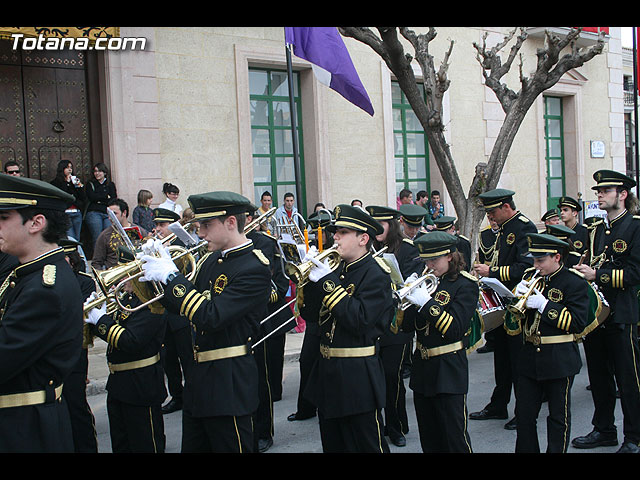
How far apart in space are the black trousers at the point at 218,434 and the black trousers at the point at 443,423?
1320 millimetres

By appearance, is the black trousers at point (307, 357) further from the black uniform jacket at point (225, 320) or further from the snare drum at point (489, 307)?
the black uniform jacket at point (225, 320)

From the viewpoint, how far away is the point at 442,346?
15.4ft

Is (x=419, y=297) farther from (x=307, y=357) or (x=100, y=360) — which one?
(x=100, y=360)

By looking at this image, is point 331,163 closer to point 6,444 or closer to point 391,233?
point 391,233

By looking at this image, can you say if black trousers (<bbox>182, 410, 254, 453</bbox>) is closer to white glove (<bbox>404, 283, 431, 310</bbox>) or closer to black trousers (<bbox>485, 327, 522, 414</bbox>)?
white glove (<bbox>404, 283, 431, 310</bbox>)

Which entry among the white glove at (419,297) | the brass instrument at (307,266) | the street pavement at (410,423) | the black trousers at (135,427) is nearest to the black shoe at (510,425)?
the street pavement at (410,423)

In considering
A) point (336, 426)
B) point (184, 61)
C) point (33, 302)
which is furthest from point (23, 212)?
point (184, 61)

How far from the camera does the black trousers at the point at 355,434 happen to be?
417 centimetres

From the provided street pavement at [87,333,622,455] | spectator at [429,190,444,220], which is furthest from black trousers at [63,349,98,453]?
spectator at [429,190,444,220]

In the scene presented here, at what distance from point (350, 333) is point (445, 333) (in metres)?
0.71

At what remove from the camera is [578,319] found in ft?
15.4

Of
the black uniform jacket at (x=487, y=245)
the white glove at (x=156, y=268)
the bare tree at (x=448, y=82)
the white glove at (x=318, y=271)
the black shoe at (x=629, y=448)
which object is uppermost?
the bare tree at (x=448, y=82)

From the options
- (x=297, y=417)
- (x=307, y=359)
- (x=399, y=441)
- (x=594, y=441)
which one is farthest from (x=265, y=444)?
(x=594, y=441)

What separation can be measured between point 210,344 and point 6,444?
4.19 feet
